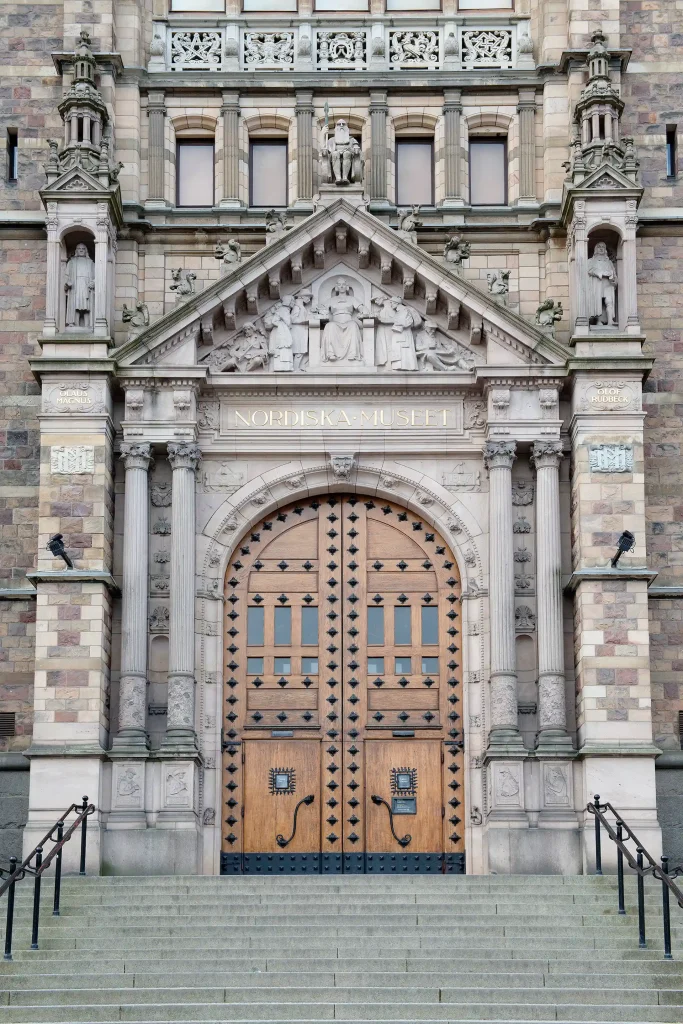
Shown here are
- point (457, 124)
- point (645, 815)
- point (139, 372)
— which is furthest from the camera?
point (457, 124)

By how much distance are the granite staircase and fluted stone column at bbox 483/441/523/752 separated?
2.90 metres

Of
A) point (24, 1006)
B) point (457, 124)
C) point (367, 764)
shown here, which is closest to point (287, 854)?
point (367, 764)

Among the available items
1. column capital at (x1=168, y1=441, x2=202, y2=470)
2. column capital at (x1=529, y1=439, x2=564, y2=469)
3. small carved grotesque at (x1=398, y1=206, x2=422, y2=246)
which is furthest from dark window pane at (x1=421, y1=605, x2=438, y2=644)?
small carved grotesque at (x1=398, y1=206, x2=422, y2=246)

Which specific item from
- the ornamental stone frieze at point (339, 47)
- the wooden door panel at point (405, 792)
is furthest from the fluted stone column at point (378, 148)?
the wooden door panel at point (405, 792)

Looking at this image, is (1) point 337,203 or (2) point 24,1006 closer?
(2) point 24,1006

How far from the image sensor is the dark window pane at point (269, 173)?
96.9ft

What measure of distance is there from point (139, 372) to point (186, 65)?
5229mm

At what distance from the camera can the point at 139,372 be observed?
27.4 meters

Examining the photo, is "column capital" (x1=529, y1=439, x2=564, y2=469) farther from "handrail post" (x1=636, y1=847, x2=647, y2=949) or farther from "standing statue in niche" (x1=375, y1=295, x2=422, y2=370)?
"handrail post" (x1=636, y1=847, x2=647, y2=949)

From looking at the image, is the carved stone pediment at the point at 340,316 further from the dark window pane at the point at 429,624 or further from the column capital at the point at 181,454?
the dark window pane at the point at 429,624

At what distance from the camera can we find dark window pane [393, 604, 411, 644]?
27.5 metres

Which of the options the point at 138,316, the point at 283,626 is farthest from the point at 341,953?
the point at 138,316

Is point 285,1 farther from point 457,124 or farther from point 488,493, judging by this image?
point 488,493

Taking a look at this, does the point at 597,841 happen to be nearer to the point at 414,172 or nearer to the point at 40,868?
the point at 40,868
